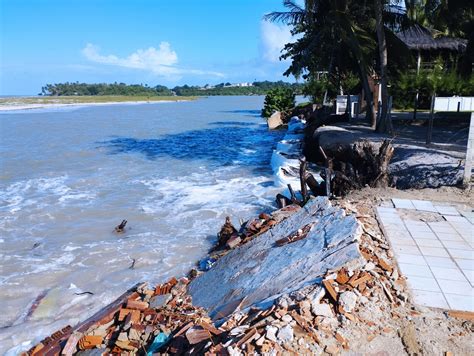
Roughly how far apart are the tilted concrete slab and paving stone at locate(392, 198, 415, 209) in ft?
4.96

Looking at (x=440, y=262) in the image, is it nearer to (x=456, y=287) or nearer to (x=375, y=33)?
(x=456, y=287)

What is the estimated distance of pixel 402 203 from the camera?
278 inches

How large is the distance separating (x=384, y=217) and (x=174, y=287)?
3.47m

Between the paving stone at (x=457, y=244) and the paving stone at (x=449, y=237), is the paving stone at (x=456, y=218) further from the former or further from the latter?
the paving stone at (x=457, y=244)

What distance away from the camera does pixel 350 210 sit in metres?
6.03

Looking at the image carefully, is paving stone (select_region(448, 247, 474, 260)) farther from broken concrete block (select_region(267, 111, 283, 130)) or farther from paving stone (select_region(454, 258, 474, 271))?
broken concrete block (select_region(267, 111, 283, 130))

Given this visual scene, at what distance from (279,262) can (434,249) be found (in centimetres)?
208

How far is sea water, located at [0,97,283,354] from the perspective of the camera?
666 centimetres

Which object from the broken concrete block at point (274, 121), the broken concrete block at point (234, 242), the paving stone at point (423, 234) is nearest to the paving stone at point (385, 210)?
the paving stone at point (423, 234)

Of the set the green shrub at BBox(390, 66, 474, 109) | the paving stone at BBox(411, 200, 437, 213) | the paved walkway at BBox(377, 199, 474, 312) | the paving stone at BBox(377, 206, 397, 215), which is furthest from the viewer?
the green shrub at BBox(390, 66, 474, 109)

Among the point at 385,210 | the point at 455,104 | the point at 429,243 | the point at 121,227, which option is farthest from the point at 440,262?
the point at 121,227

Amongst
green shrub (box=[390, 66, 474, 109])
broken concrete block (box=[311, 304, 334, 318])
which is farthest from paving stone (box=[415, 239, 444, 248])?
green shrub (box=[390, 66, 474, 109])

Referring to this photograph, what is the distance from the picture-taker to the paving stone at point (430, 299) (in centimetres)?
393

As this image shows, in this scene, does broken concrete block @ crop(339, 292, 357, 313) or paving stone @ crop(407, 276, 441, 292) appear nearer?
broken concrete block @ crop(339, 292, 357, 313)
